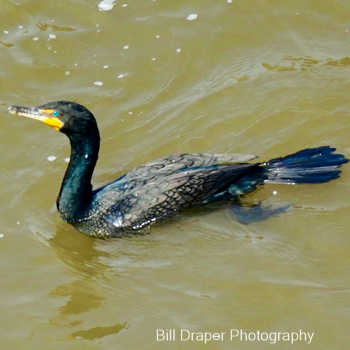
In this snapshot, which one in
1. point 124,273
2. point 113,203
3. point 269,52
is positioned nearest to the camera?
point 124,273

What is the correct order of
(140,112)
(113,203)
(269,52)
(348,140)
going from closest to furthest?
(113,203)
(348,140)
(140,112)
(269,52)

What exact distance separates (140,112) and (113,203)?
175cm

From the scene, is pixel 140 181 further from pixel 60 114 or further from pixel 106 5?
pixel 106 5

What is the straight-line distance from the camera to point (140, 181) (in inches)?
266

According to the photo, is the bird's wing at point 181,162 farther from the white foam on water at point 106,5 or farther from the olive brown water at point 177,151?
the white foam on water at point 106,5

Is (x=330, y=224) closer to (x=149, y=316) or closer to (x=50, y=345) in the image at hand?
(x=149, y=316)

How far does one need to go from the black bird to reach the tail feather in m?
0.01

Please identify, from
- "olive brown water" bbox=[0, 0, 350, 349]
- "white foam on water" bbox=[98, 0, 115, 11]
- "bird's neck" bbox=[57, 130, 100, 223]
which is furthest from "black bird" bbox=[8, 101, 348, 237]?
"white foam on water" bbox=[98, 0, 115, 11]

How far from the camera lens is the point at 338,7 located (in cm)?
931

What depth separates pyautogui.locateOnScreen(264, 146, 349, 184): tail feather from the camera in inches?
275

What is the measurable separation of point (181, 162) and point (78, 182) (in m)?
1.04

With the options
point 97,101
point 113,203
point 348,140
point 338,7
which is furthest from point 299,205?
point 338,7

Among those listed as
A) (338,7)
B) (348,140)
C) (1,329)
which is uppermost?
(338,7)

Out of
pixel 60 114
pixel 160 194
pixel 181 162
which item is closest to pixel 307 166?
pixel 181 162
